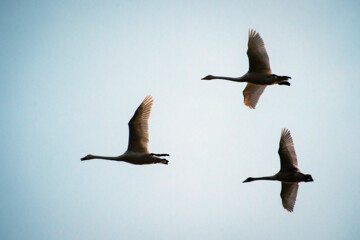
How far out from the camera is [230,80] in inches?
1045

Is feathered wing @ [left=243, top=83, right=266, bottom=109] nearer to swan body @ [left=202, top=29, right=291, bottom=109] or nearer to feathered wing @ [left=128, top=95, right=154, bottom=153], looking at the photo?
swan body @ [left=202, top=29, right=291, bottom=109]

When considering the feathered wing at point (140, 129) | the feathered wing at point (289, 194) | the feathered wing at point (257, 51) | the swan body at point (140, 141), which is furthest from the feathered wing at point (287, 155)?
the feathered wing at point (140, 129)

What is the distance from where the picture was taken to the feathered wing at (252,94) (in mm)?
26797

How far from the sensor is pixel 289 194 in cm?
2475

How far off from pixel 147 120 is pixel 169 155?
6.72 ft

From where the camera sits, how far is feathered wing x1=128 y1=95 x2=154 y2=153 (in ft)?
76.7

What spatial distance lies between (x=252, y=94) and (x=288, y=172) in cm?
511

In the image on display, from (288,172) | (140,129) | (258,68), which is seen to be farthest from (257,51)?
(140,129)

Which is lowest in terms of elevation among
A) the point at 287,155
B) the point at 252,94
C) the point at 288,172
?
the point at 288,172

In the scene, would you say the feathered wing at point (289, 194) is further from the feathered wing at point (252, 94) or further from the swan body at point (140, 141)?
the swan body at point (140, 141)

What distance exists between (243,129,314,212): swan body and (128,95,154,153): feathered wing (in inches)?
264

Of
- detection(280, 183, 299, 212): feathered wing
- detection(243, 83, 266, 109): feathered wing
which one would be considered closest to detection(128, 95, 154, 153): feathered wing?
detection(243, 83, 266, 109): feathered wing

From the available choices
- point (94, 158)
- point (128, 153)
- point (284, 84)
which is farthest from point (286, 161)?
point (94, 158)

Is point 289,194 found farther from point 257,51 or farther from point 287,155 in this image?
point 257,51
